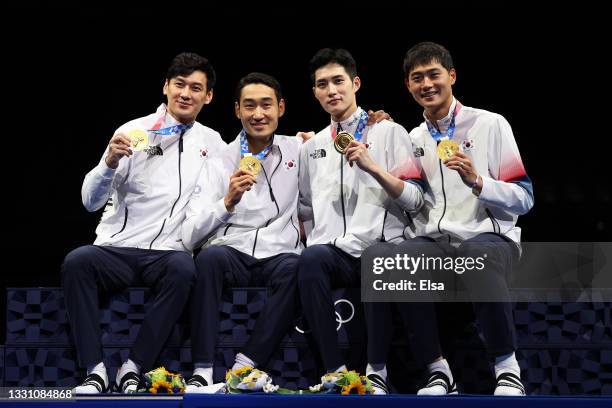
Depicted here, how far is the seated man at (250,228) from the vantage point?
11.5ft

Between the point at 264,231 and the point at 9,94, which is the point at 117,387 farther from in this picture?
the point at 9,94

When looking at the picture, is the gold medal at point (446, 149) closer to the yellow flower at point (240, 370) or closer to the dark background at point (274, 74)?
the yellow flower at point (240, 370)

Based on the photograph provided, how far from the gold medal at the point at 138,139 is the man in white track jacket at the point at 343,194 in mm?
716

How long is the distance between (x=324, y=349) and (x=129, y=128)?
1.39 metres

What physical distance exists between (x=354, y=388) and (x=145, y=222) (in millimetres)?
1229

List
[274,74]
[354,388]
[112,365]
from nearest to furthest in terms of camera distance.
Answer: [354,388], [112,365], [274,74]

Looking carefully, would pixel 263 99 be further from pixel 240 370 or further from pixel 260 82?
pixel 240 370

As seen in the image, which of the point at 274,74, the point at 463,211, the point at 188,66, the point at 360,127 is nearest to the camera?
the point at 463,211

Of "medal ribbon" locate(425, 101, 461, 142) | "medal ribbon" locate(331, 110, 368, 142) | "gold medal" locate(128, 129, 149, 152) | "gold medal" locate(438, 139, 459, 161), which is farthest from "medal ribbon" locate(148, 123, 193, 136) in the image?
"gold medal" locate(438, 139, 459, 161)

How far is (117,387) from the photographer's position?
11.4 feet

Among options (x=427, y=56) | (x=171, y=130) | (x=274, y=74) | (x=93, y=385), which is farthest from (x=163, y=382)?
(x=274, y=74)

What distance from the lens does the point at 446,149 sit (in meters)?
3.49

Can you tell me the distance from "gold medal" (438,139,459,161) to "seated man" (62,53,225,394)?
3.61ft

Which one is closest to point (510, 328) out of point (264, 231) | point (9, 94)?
point (264, 231)
